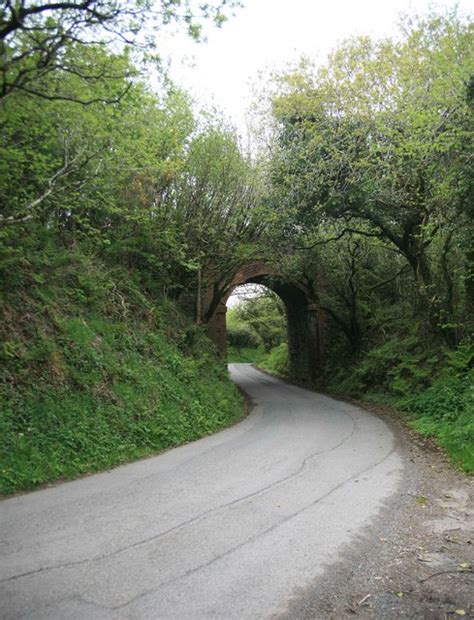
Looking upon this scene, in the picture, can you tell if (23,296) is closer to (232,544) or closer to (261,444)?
(261,444)

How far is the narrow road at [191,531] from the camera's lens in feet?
12.3

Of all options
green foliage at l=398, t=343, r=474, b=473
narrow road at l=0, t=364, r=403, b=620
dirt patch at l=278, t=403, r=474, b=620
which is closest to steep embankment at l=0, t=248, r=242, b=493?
narrow road at l=0, t=364, r=403, b=620

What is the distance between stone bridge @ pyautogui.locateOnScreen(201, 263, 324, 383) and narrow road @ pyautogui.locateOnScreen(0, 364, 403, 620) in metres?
12.2

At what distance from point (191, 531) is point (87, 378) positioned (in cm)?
555

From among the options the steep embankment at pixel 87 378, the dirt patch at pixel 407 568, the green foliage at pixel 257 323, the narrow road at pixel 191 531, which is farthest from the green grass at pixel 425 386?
the green foliage at pixel 257 323

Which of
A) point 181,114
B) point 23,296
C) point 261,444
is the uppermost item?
point 181,114

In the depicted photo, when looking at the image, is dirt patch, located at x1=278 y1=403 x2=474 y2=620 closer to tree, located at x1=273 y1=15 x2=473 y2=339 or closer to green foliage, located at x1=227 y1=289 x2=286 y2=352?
tree, located at x1=273 y1=15 x2=473 y2=339

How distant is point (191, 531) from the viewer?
17.0 ft

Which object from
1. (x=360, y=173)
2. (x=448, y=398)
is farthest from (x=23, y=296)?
(x=448, y=398)

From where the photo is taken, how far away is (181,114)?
585 inches

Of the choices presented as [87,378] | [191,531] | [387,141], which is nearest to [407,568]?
[191,531]

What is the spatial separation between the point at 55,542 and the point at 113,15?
6.26 metres

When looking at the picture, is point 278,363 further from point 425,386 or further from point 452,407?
Answer: point 452,407

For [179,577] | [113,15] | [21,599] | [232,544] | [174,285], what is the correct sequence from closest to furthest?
1. [21,599]
2. [179,577]
3. [232,544]
4. [113,15]
5. [174,285]
